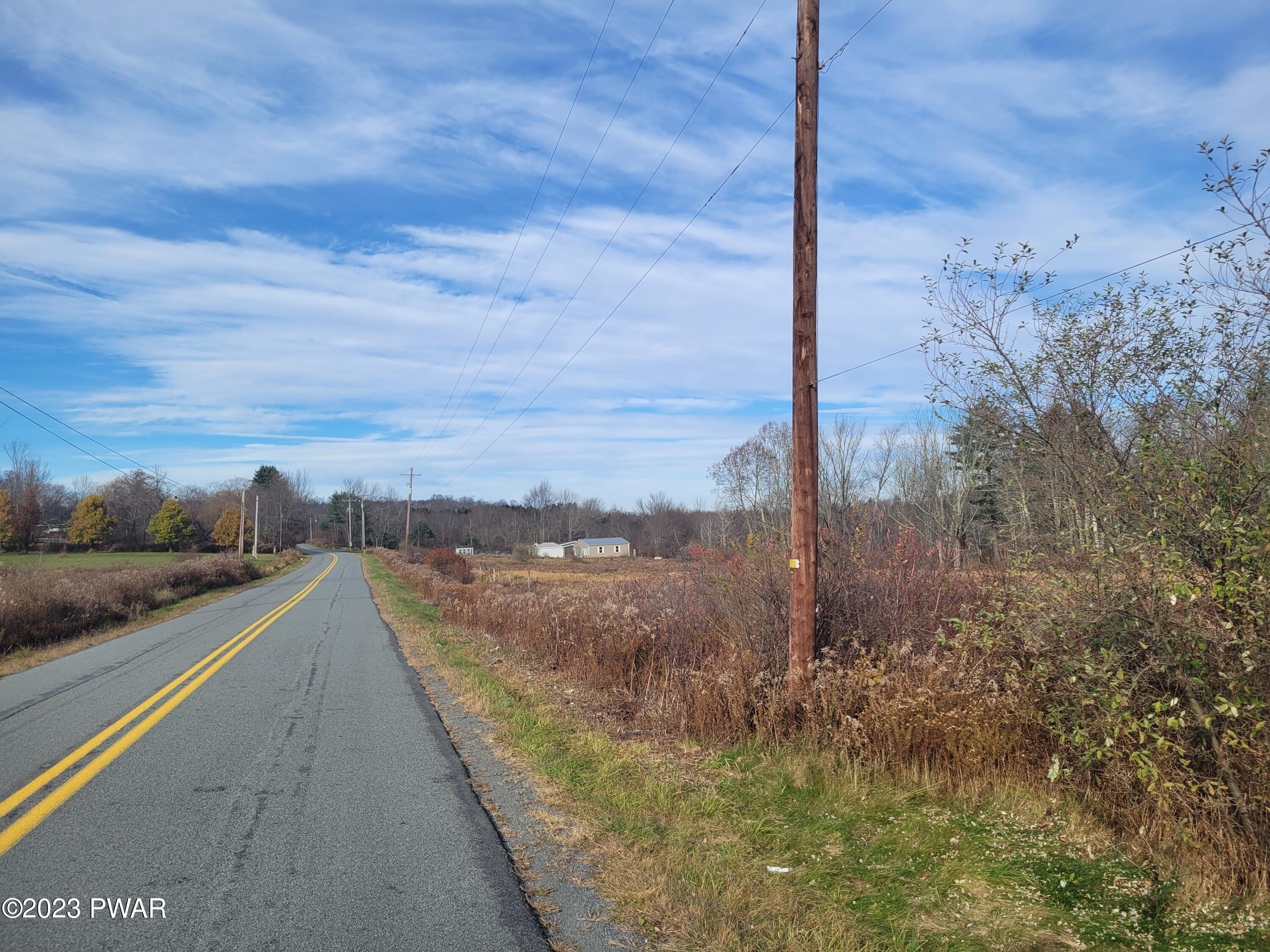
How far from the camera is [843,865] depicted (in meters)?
4.64

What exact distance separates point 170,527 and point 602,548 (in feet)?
161

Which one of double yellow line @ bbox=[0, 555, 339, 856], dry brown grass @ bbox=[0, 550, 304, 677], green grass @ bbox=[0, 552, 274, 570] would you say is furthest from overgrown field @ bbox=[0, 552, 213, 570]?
double yellow line @ bbox=[0, 555, 339, 856]

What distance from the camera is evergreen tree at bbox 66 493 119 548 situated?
7312 centimetres

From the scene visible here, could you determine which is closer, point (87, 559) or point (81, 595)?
point (81, 595)

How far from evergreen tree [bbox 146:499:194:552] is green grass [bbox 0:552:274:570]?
9.00ft

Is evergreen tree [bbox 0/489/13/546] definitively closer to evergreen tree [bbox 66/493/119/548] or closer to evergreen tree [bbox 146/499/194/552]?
evergreen tree [bbox 66/493/119/548]

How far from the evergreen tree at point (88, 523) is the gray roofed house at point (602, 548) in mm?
50792

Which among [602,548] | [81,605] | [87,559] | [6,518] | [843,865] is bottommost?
[602,548]

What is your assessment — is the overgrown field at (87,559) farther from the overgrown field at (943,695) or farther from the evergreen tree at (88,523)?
the overgrown field at (943,695)

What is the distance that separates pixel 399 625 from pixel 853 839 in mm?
15048

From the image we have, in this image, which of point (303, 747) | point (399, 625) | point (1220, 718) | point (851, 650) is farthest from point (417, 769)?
point (399, 625)

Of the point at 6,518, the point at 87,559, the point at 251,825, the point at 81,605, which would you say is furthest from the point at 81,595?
the point at 6,518

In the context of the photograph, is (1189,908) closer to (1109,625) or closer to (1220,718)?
(1220,718)

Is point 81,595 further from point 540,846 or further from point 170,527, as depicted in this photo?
point 170,527
